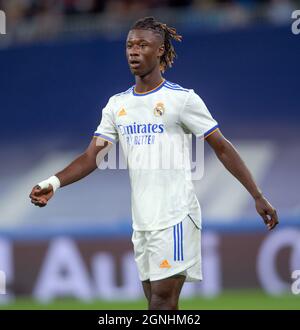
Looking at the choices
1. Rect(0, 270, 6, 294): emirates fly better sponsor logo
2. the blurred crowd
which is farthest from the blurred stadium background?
Rect(0, 270, 6, 294): emirates fly better sponsor logo

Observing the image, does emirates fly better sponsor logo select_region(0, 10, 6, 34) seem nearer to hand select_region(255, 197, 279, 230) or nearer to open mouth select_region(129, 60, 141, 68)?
open mouth select_region(129, 60, 141, 68)

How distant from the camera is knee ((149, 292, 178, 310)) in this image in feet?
21.0

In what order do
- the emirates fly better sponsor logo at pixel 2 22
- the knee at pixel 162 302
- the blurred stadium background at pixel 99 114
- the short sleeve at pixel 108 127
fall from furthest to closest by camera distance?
1. the emirates fly better sponsor logo at pixel 2 22
2. the blurred stadium background at pixel 99 114
3. the short sleeve at pixel 108 127
4. the knee at pixel 162 302

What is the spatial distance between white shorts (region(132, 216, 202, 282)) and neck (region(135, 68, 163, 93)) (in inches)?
36.2

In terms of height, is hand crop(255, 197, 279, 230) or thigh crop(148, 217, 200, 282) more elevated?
hand crop(255, 197, 279, 230)

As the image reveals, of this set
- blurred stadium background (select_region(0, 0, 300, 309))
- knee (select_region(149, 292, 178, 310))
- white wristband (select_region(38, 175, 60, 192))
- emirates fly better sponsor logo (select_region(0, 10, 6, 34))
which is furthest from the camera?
emirates fly better sponsor logo (select_region(0, 10, 6, 34))

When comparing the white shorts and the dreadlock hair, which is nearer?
the white shorts

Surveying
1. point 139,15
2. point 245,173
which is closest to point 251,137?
point 139,15

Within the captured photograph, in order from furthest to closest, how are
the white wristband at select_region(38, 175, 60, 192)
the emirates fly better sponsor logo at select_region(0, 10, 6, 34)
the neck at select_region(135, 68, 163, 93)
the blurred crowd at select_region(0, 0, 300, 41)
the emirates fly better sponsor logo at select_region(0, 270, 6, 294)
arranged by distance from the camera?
the emirates fly better sponsor logo at select_region(0, 10, 6, 34) → the blurred crowd at select_region(0, 0, 300, 41) → the emirates fly better sponsor logo at select_region(0, 270, 6, 294) → the neck at select_region(135, 68, 163, 93) → the white wristband at select_region(38, 175, 60, 192)

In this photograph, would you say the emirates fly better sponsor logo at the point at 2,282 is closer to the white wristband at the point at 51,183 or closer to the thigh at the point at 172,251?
the white wristband at the point at 51,183

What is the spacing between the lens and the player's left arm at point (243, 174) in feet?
21.3

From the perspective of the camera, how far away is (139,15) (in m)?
14.8

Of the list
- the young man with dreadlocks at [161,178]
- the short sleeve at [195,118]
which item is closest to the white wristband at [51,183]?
the young man with dreadlocks at [161,178]
